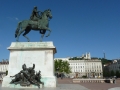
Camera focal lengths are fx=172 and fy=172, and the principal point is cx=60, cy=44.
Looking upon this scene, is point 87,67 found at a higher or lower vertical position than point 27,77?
higher

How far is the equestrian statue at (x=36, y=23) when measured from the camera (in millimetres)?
16141

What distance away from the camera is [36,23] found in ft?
53.1

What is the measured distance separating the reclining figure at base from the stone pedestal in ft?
3.24

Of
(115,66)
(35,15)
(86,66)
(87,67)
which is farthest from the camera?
(87,67)

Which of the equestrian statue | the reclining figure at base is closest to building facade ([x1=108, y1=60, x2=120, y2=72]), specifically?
the equestrian statue

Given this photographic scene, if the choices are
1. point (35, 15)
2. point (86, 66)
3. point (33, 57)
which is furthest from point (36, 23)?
point (86, 66)

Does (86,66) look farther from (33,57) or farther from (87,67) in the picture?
(33,57)

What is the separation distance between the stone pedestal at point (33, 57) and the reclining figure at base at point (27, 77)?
99 cm

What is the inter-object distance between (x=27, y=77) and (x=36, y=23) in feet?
17.0

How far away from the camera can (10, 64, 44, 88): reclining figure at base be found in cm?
1390

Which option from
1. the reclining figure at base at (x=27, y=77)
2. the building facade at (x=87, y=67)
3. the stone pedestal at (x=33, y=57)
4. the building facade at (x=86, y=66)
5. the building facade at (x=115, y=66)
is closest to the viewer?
the reclining figure at base at (x=27, y=77)

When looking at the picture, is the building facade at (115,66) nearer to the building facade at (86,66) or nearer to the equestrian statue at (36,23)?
the building facade at (86,66)

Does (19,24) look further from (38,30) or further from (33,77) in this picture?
(33,77)

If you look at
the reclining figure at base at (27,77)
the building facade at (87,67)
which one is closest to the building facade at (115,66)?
the building facade at (87,67)
